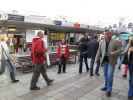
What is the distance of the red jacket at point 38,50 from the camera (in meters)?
5.42

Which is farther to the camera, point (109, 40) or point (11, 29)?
point (11, 29)

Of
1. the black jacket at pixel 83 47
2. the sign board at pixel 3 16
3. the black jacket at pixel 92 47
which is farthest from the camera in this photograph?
the sign board at pixel 3 16

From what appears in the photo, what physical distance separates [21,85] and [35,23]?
8.06 metres

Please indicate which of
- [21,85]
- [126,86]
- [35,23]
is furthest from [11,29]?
[126,86]

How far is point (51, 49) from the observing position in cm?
1094

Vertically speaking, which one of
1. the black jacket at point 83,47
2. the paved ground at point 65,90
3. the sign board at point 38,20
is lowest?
the paved ground at point 65,90

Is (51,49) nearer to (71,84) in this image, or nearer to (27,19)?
(27,19)

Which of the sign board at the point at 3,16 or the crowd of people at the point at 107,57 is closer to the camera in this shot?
the crowd of people at the point at 107,57

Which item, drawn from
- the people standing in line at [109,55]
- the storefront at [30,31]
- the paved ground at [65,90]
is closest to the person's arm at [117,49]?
the people standing in line at [109,55]

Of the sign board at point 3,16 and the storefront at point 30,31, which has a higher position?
the sign board at point 3,16

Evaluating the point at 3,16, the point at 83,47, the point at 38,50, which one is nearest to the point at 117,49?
the point at 38,50

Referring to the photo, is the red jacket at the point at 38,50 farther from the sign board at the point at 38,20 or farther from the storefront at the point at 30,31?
the sign board at the point at 38,20

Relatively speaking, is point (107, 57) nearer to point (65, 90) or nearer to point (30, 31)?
point (65, 90)

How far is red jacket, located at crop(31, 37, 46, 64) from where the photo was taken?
5.42m
